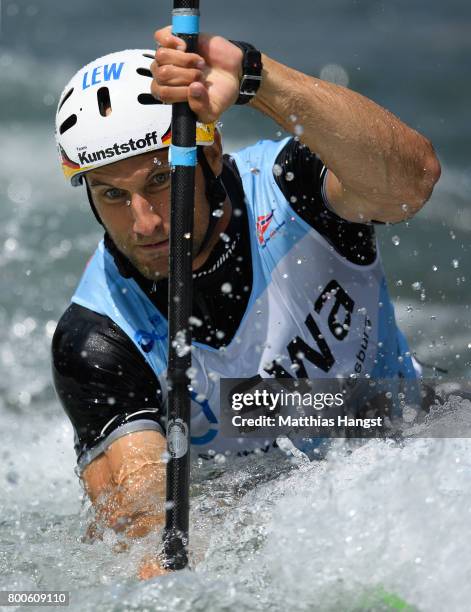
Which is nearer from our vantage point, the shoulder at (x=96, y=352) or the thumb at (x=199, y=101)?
the thumb at (x=199, y=101)

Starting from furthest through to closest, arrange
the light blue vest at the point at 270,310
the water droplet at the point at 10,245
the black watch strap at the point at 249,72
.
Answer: the water droplet at the point at 10,245 → the light blue vest at the point at 270,310 → the black watch strap at the point at 249,72

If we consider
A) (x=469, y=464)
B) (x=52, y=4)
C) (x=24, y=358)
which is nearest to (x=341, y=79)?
(x=52, y=4)

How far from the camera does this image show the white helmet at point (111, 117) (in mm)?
3225

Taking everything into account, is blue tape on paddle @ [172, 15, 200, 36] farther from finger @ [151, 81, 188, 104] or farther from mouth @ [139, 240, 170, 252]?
mouth @ [139, 240, 170, 252]

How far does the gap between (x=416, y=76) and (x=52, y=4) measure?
4.26 meters

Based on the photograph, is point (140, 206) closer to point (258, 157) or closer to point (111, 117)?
point (111, 117)

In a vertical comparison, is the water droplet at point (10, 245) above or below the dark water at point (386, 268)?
below

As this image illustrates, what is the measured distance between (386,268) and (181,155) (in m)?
4.48

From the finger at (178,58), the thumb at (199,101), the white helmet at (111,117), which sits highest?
the finger at (178,58)

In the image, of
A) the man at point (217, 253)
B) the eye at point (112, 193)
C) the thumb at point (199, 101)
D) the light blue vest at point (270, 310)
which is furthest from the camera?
the light blue vest at point (270, 310)

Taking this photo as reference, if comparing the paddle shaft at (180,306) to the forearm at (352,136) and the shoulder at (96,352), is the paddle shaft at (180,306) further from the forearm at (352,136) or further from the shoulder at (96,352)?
the shoulder at (96,352)

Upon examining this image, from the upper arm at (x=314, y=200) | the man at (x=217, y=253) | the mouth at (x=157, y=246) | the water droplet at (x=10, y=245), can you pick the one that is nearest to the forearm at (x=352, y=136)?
the man at (x=217, y=253)

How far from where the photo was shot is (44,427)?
554 centimetres

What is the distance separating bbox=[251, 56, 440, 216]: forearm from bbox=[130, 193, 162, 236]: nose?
46cm
